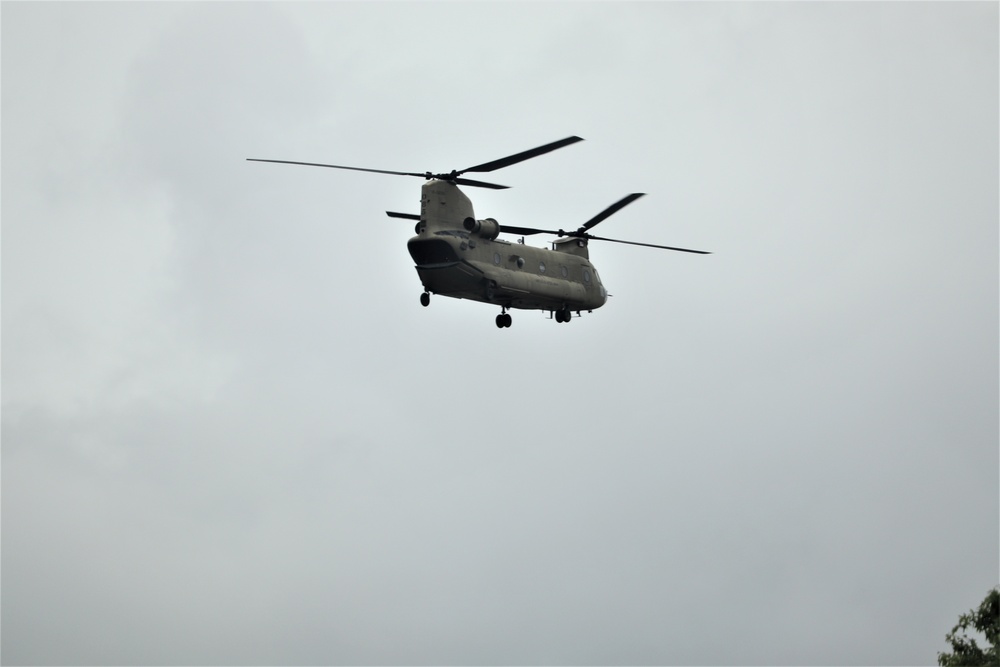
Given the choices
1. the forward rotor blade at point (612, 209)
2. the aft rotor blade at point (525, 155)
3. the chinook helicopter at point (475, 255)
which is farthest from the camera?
the forward rotor blade at point (612, 209)

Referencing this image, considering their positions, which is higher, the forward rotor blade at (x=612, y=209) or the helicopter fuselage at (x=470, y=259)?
the forward rotor blade at (x=612, y=209)

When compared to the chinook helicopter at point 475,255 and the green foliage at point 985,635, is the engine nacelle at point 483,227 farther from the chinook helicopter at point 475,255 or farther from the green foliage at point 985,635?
the green foliage at point 985,635

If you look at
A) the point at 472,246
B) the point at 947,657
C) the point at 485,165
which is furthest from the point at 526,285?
the point at 947,657

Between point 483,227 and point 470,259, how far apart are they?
6.38ft

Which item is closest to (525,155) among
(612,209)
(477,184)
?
(477,184)

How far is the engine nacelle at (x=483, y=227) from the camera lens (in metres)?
60.1

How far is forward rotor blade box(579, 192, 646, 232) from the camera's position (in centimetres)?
6562

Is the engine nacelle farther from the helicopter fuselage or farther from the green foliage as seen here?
the green foliage

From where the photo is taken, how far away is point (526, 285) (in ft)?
206

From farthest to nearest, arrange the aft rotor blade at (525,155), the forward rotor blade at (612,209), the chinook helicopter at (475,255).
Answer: the forward rotor blade at (612,209) < the chinook helicopter at (475,255) < the aft rotor blade at (525,155)

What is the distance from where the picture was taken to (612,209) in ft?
219

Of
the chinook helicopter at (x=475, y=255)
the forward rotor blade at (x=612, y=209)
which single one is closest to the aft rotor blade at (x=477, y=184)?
the chinook helicopter at (x=475, y=255)

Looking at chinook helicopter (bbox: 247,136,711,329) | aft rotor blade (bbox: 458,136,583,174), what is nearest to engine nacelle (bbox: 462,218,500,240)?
chinook helicopter (bbox: 247,136,711,329)

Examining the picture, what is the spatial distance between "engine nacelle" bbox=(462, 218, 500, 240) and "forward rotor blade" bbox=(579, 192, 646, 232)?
26.7ft
